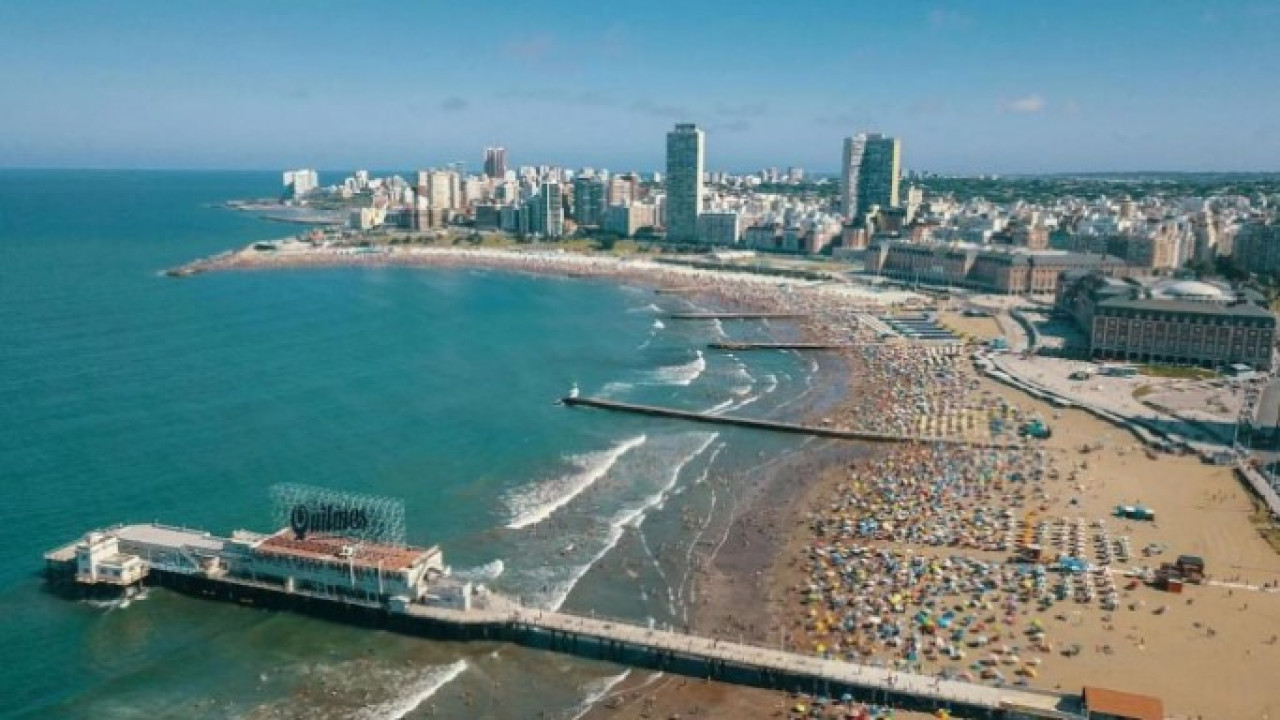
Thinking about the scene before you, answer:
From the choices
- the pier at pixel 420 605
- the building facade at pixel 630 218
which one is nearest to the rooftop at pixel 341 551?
the pier at pixel 420 605

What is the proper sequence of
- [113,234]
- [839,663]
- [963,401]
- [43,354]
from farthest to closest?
1. [113,234]
2. [43,354]
3. [963,401]
4. [839,663]

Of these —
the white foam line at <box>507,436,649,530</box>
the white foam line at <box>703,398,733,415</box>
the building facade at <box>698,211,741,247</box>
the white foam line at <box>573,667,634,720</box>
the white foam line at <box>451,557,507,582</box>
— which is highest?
the building facade at <box>698,211,741,247</box>

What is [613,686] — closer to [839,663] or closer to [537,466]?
[839,663]

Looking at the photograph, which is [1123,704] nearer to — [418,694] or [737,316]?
[418,694]

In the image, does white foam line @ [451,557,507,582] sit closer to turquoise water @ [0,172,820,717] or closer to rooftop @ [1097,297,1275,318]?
turquoise water @ [0,172,820,717]

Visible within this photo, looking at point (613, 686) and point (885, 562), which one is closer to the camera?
point (613, 686)

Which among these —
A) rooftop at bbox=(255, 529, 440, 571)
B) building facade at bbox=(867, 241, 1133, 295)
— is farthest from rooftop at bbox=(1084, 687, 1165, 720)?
building facade at bbox=(867, 241, 1133, 295)

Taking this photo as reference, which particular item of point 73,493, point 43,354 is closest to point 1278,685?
point 73,493

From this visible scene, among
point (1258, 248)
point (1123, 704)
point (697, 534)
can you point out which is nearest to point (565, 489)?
point (697, 534)
